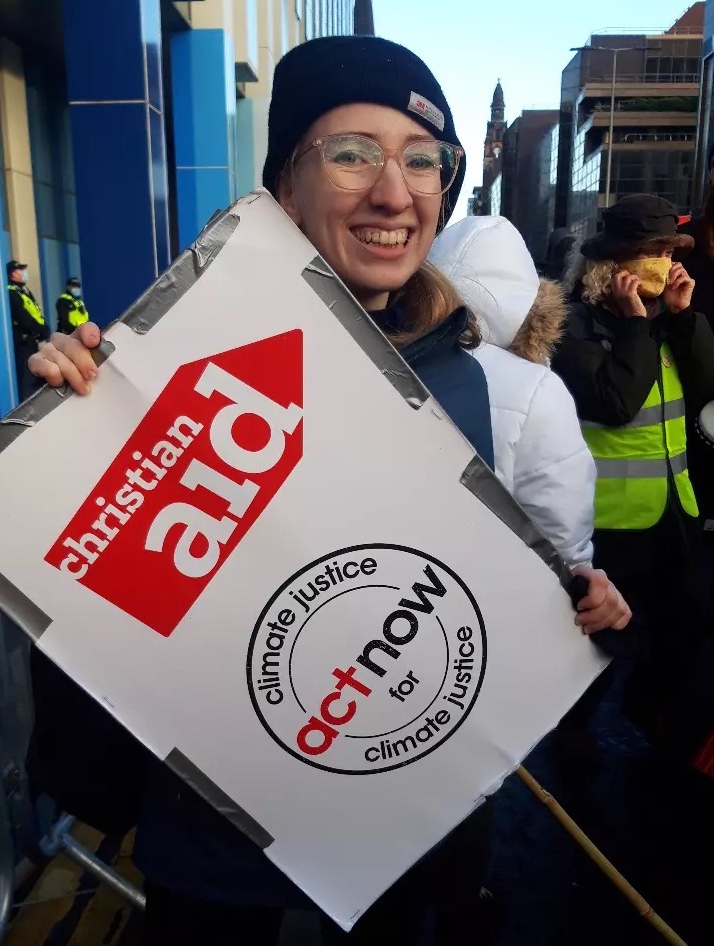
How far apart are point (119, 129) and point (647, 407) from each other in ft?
19.5

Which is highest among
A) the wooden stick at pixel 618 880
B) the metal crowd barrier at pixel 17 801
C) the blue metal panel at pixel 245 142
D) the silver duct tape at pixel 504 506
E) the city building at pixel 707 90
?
the city building at pixel 707 90

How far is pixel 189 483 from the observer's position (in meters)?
1.08

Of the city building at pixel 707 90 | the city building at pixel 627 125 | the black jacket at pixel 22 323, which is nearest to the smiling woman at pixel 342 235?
the black jacket at pixel 22 323

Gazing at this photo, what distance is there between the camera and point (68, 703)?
1.33 meters

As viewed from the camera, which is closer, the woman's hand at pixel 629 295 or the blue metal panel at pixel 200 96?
the woman's hand at pixel 629 295

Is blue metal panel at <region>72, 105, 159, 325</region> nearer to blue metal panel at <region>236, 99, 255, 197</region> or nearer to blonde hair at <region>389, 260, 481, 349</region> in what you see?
blonde hair at <region>389, 260, 481, 349</region>

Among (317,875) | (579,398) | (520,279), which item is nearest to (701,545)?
(579,398)

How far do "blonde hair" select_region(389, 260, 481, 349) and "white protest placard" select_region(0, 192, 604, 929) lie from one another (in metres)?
0.27

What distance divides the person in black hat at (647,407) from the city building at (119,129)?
10.1 ft

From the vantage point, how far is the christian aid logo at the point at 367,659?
1136 millimetres

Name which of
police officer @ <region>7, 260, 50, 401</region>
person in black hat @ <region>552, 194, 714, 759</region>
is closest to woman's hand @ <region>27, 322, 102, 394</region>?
person in black hat @ <region>552, 194, 714, 759</region>

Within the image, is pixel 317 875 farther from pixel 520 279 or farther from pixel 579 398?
pixel 579 398

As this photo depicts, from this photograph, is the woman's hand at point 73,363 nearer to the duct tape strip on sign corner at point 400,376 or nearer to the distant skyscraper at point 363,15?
the duct tape strip on sign corner at point 400,376

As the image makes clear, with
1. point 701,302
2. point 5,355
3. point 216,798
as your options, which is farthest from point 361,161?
point 5,355
